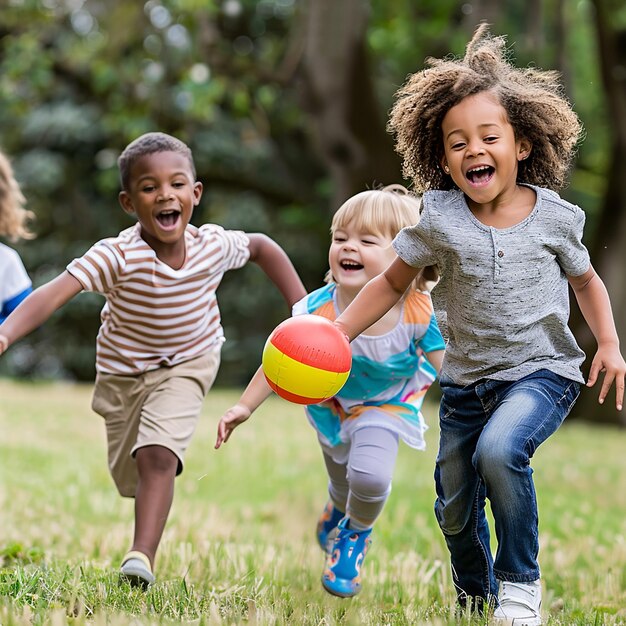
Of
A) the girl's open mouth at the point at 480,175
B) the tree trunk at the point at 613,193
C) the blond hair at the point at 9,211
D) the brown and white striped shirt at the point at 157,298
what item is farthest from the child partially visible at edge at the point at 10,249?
the tree trunk at the point at 613,193

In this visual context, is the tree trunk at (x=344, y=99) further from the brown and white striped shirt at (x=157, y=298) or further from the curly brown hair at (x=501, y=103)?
the curly brown hair at (x=501, y=103)

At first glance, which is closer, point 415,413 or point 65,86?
point 415,413

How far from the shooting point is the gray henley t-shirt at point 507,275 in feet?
11.7

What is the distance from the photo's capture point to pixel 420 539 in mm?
6070

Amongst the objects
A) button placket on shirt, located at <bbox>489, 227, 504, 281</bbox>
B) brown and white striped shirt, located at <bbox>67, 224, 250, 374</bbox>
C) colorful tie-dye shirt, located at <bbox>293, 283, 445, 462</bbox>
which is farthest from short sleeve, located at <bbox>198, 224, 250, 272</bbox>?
button placket on shirt, located at <bbox>489, 227, 504, 281</bbox>

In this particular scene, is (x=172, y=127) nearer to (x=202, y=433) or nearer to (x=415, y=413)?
(x=202, y=433)

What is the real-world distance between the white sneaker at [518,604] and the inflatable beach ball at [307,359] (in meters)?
0.87

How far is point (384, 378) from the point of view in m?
4.53

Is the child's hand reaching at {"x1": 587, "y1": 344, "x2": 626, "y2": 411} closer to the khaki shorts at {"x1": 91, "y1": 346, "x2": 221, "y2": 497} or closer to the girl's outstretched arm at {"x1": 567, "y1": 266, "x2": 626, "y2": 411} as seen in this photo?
the girl's outstretched arm at {"x1": 567, "y1": 266, "x2": 626, "y2": 411}

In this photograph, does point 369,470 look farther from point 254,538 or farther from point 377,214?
point 254,538

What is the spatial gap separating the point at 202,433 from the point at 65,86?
12.4m

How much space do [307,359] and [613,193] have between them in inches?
486

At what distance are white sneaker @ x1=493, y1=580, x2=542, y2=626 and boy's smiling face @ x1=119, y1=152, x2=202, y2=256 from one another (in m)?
2.01

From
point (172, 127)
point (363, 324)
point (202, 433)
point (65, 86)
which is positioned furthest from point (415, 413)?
point (65, 86)
